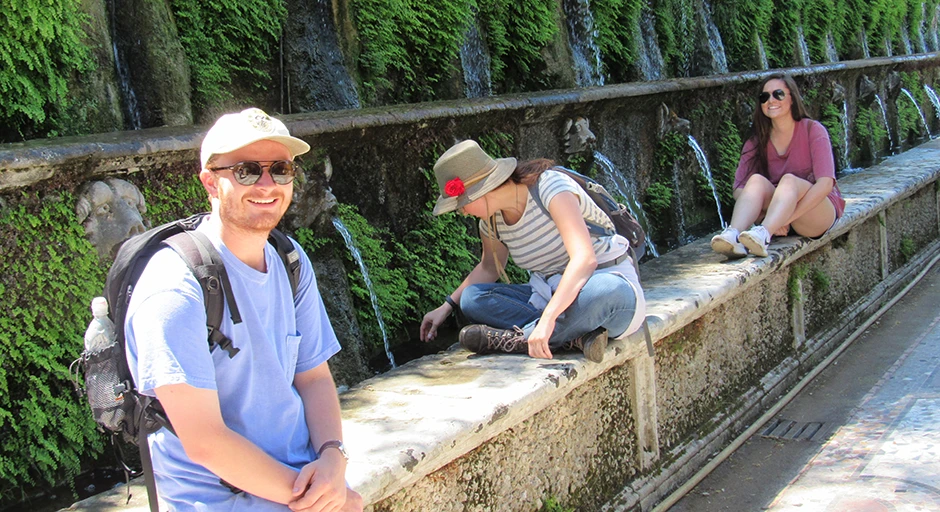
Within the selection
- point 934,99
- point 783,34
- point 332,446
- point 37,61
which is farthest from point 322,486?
point 934,99

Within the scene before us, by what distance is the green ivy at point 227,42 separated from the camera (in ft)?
18.0

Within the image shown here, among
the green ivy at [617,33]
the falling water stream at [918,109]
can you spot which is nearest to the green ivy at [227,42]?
the green ivy at [617,33]

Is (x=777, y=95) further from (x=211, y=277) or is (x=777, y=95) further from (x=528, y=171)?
(x=211, y=277)

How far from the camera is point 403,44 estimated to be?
657cm

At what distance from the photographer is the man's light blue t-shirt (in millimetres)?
2131

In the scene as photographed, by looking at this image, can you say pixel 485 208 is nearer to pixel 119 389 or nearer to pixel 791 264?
pixel 119 389

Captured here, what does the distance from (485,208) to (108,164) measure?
1.45m

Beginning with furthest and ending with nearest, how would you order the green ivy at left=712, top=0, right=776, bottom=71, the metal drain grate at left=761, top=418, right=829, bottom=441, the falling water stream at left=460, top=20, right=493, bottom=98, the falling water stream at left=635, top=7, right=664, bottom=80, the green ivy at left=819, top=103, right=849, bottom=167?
the green ivy at left=712, top=0, right=776, bottom=71
the green ivy at left=819, top=103, right=849, bottom=167
the falling water stream at left=635, top=7, right=664, bottom=80
the falling water stream at left=460, top=20, right=493, bottom=98
the metal drain grate at left=761, top=418, right=829, bottom=441

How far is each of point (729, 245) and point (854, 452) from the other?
1434 millimetres

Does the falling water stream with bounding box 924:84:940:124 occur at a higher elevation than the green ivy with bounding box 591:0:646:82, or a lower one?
lower

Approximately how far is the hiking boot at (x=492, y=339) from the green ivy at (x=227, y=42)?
2426 mm

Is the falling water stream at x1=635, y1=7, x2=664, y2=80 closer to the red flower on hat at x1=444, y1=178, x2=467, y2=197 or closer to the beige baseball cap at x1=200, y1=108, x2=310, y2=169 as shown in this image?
the red flower on hat at x1=444, y1=178, x2=467, y2=197

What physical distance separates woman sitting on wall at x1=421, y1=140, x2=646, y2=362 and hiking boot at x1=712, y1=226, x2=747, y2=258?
1.59 meters

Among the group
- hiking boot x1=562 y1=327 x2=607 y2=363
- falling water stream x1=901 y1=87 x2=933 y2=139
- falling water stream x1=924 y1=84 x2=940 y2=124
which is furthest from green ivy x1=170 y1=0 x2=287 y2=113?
falling water stream x1=924 y1=84 x2=940 y2=124
